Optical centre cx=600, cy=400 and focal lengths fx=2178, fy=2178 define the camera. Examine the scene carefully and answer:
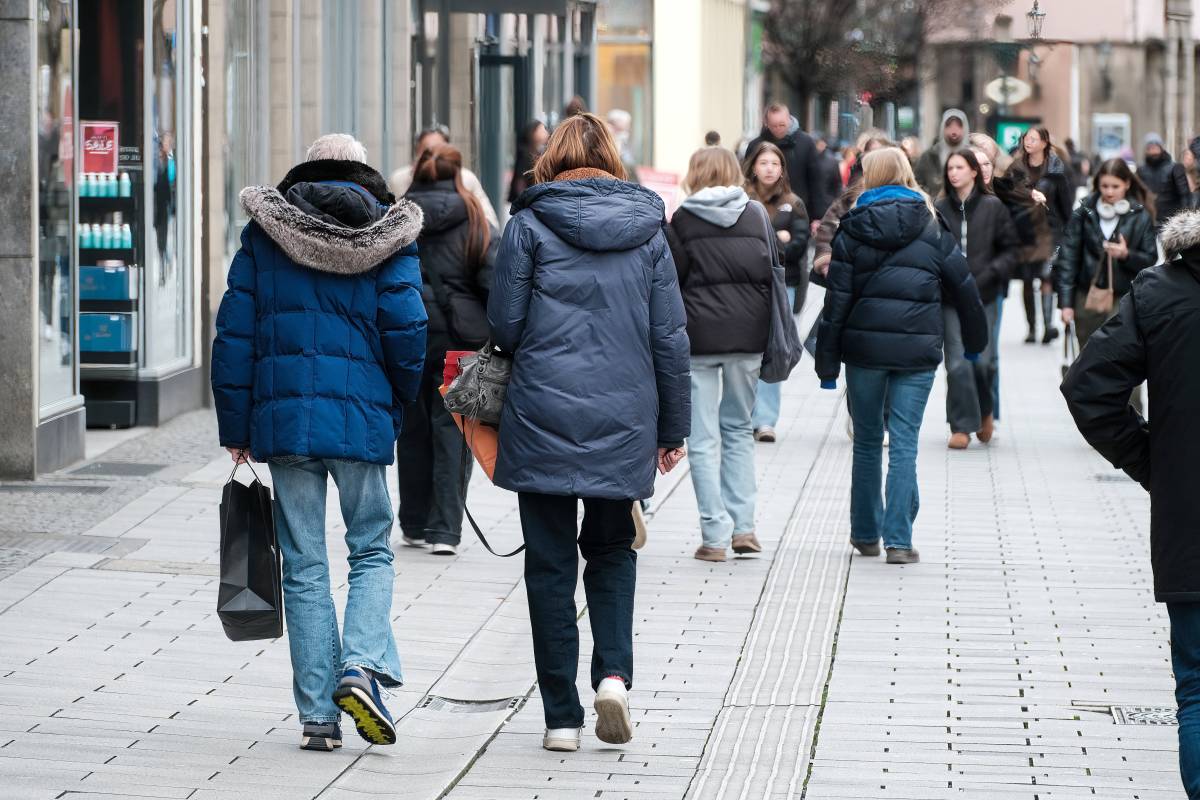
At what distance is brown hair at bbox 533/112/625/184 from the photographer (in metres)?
6.28

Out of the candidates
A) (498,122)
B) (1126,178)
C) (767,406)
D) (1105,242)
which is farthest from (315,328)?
(498,122)

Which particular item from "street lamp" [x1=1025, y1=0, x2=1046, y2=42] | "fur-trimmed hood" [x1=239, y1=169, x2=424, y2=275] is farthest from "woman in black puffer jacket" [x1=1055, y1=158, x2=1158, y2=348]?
"fur-trimmed hood" [x1=239, y1=169, x2=424, y2=275]

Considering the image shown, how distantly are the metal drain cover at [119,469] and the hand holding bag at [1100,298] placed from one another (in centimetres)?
580

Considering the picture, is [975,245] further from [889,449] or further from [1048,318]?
[1048,318]

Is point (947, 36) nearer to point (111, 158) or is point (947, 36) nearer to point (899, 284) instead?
point (111, 158)

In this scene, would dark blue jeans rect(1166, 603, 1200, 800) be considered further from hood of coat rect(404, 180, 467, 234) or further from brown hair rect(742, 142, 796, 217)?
brown hair rect(742, 142, 796, 217)

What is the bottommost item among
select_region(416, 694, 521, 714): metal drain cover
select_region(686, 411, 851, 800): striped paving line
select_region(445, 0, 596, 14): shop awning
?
select_region(416, 694, 521, 714): metal drain cover

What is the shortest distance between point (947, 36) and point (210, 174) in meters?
37.7

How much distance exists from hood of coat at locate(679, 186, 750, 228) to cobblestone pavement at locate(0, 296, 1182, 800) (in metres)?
1.52

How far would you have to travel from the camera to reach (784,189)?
13.5m

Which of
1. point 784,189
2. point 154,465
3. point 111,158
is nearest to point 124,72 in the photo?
point 111,158

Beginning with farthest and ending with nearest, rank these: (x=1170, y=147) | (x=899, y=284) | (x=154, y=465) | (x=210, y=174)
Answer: (x=1170, y=147) < (x=210, y=174) < (x=154, y=465) < (x=899, y=284)

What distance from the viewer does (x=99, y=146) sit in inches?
530

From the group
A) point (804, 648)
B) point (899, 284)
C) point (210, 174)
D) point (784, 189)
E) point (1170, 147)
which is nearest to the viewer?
point (804, 648)
